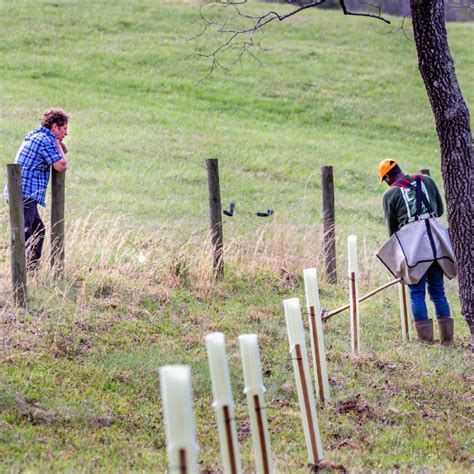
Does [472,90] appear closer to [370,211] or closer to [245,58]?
[245,58]

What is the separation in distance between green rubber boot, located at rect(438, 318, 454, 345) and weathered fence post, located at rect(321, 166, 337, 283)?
96.1 inches

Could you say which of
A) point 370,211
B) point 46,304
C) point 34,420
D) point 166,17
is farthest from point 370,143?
point 34,420

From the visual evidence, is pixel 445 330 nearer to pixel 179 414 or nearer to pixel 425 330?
pixel 425 330

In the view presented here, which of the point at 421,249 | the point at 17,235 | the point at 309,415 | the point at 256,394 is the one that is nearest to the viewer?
the point at 256,394

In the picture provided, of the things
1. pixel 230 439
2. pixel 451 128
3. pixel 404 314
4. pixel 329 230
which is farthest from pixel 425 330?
pixel 230 439

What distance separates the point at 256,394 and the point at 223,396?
0.57m

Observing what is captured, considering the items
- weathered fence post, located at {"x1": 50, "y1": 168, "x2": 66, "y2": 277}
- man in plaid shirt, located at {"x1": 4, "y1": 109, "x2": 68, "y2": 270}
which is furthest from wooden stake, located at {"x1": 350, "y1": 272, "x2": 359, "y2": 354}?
man in plaid shirt, located at {"x1": 4, "y1": 109, "x2": 68, "y2": 270}

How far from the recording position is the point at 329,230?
11.0m

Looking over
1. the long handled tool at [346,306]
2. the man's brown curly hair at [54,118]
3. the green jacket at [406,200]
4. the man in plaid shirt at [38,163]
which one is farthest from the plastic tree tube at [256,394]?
the man's brown curly hair at [54,118]

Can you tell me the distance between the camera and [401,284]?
8836 millimetres

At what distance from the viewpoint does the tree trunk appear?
6.69 metres

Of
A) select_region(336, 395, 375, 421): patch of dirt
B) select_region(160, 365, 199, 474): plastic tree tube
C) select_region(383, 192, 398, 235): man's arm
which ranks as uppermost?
select_region(160, 365, 199, 474): plastic tree tube

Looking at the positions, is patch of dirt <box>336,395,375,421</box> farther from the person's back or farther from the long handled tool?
the person's back

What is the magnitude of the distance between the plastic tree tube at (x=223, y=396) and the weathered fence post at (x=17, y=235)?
457 centimetres
